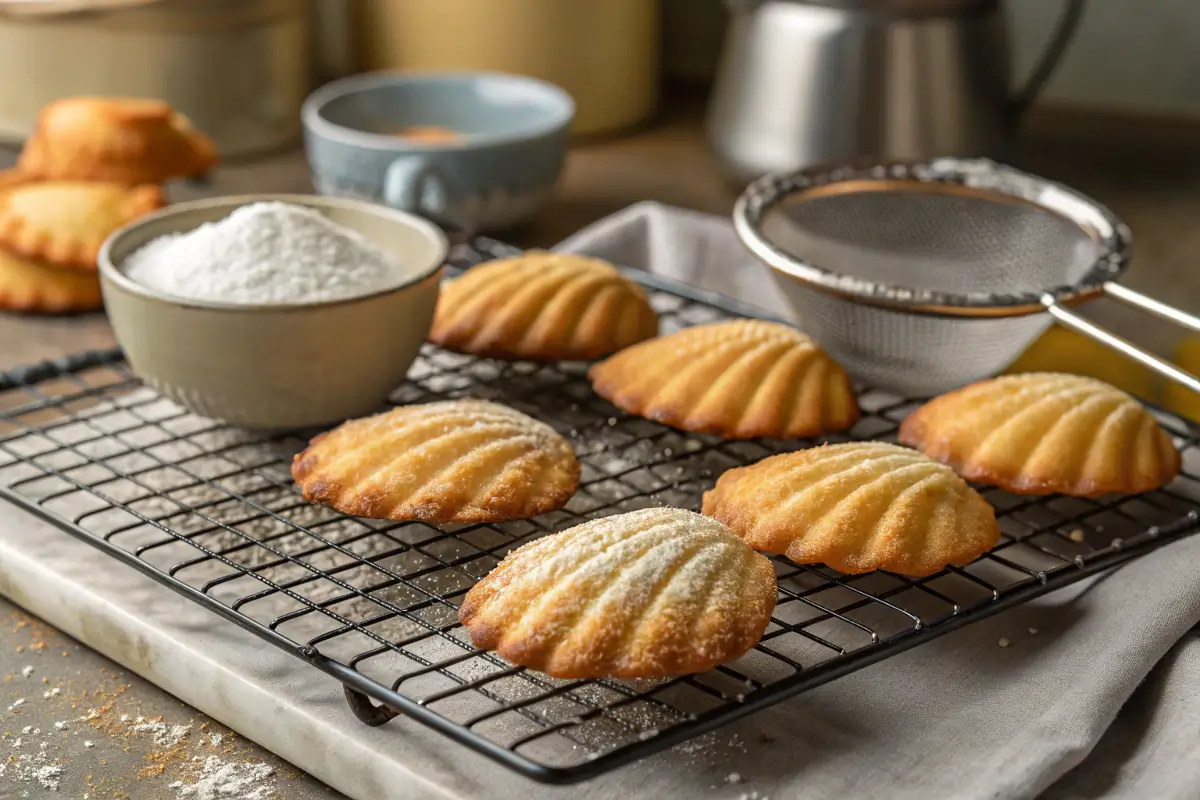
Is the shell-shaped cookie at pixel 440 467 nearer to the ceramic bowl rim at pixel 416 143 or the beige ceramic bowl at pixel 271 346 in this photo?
the beige ceramic bowl at pixel 271 346

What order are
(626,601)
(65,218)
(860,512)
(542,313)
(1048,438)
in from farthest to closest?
(65,218)
(542,313)
(1048,438)
(860,512)
(626,601)

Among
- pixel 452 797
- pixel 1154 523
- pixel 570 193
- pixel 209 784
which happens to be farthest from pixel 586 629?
pixel 570 193

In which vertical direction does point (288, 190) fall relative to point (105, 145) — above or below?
below

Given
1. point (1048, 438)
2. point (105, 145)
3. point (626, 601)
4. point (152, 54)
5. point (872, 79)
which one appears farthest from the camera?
point (152, 54)

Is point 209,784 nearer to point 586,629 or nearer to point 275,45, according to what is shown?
point 586,629

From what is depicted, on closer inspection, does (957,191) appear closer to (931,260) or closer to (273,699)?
(931,260)

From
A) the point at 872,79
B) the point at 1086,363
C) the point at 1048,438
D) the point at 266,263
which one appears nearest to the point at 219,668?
the point at 266,263

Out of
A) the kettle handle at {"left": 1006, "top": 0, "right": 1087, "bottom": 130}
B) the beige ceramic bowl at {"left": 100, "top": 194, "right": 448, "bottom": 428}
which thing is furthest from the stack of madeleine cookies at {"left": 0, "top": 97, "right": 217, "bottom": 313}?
the kettle handle at {"left": 1006, "top": 0, "right": 1087, "bottom": 130}
